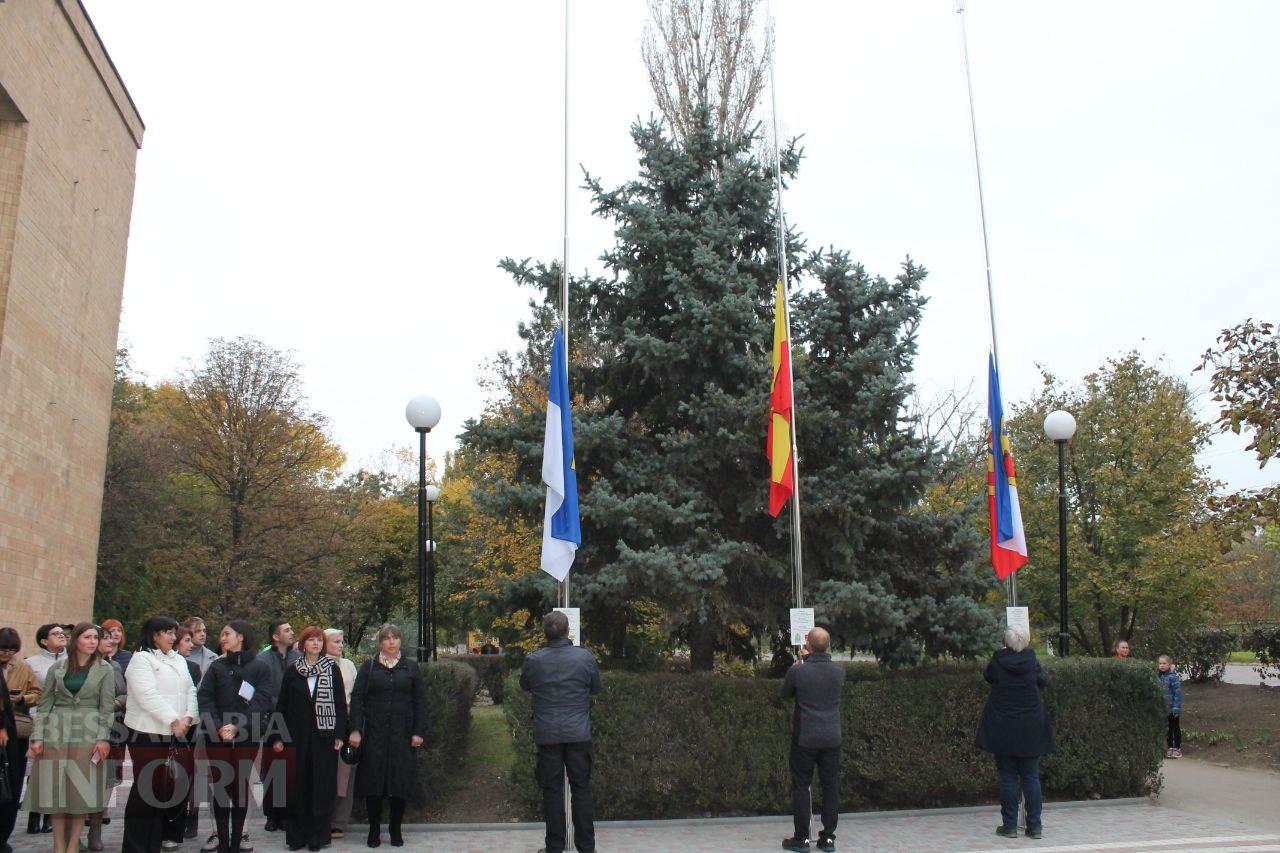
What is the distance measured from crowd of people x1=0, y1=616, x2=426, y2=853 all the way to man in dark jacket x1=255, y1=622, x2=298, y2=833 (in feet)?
0.07

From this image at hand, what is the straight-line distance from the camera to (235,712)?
8.13m

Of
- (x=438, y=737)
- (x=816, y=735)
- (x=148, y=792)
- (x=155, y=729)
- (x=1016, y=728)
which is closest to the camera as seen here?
(x=148, y=792)

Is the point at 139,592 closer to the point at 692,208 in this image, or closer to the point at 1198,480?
the point at 692,208

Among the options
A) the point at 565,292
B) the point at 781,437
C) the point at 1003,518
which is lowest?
the point at 1003,518

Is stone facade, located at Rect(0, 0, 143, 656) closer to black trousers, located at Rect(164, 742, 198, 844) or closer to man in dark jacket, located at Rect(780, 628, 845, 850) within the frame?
black trousers, located at Rect(164, 742, 198, 844)

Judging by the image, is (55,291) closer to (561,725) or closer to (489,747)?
(489,747)

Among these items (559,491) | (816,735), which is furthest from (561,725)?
(559,491)

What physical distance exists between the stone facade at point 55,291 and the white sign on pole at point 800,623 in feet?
47.9

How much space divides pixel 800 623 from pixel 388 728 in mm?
3804

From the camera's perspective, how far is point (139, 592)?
33.3 meters

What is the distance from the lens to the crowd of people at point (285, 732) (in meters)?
7.10

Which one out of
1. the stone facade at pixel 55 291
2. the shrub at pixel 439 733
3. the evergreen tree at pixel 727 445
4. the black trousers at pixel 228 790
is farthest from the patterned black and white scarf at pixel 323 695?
the stone facade at pixel 55 291

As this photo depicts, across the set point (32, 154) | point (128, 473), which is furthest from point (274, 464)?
point (32, 154)

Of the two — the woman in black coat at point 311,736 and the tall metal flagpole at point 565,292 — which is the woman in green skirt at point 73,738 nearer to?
the woman in black coat at point 311,736
